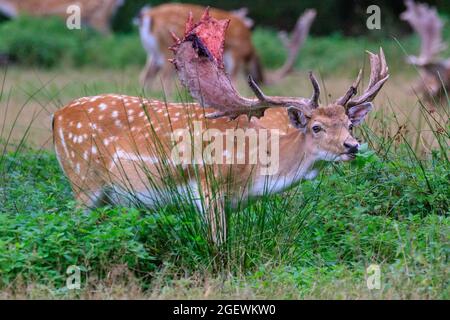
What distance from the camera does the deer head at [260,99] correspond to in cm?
625

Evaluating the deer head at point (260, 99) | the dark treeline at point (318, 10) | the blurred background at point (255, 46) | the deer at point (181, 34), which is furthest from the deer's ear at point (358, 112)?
the dark treeline at point (318, 10)

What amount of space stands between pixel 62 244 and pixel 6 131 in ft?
14.9

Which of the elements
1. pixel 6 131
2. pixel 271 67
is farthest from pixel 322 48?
pixel 6 131

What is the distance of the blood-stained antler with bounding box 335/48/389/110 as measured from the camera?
6.32 meters

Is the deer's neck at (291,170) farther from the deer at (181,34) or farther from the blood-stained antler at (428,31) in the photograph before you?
the deer at (181,34)

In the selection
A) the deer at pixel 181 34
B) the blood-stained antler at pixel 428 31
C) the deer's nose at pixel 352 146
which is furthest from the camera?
the deer at pixel 181 34

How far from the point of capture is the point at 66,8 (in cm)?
1866

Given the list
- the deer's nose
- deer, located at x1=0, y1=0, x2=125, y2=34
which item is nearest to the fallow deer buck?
the deer's nose

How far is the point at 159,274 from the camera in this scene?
18.3ft

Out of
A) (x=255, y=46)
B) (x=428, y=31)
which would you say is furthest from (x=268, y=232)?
(x=255, y=46)

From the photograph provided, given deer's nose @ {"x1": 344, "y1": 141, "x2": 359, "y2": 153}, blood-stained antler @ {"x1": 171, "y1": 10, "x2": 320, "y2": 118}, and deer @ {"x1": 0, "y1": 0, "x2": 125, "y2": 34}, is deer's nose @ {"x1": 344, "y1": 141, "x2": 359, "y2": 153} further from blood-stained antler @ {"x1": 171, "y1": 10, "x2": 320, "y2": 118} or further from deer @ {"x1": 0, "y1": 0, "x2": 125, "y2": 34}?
deer @ {"x1": 0, "y1": 0, "x2": 125, "y2": 34}

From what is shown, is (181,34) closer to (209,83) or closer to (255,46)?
(255,46)

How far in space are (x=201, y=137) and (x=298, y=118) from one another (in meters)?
0.57

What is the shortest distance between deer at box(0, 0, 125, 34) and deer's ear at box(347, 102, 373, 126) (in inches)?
461
